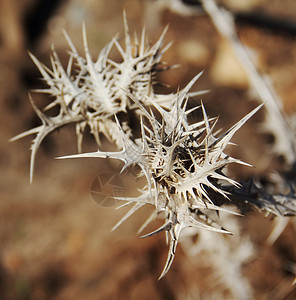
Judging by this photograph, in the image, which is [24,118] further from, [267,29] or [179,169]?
[267,29]

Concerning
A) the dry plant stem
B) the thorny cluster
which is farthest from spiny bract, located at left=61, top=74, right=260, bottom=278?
the dry plant stem

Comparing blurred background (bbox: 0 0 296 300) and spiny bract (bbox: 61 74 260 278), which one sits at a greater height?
spiny bract (bbox: 61 74 260 278)

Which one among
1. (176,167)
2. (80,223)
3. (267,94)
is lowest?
(80,223)

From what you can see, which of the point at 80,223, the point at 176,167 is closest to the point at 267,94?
the point at 176,167

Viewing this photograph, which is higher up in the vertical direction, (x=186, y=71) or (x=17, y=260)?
(x=186, y=71)

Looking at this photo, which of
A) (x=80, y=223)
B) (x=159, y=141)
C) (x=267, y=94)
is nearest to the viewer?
(x=159, y=141)

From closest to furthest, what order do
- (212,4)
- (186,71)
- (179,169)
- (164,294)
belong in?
(179,169) → (212,4) → (164,294) → (186,71)

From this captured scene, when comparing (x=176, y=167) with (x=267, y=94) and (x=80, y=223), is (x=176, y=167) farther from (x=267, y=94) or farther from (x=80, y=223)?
(x=80, y=223)

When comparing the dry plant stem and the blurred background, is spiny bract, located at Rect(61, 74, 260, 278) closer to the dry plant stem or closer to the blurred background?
the dry plant stem

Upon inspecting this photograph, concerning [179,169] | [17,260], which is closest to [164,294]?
[17,260]
